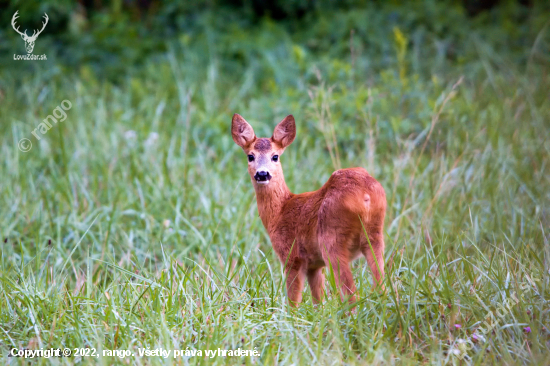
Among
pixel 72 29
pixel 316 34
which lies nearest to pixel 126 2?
pixel 72 29

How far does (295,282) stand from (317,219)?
33 centimetres

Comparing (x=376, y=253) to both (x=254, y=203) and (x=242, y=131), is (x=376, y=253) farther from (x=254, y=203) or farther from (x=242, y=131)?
(x=254, y=203)

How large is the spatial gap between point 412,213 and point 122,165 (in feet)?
7.60

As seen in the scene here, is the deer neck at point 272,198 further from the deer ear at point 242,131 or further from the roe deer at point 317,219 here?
the deer ear at point 242,131

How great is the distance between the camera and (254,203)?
429 centimetres

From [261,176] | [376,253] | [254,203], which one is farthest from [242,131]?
[254,203]

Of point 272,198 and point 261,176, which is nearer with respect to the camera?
point 261,176

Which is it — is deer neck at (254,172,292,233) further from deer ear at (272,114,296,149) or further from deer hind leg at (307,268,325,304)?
deer hind leg at (307,268,325,304)

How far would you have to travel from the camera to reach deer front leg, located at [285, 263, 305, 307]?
2814mm

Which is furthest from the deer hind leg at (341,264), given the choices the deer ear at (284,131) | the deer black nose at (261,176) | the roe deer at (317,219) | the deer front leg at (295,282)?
the deer ear at (284,131)

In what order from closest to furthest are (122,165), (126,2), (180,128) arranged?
(122,165)
(180,128)
(126,2)

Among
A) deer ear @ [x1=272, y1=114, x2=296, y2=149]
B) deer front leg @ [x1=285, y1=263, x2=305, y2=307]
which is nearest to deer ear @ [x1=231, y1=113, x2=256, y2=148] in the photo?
deer ear @ [x1=272, y1=114, x2=296, y2=149]

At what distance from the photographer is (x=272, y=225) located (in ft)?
9.93

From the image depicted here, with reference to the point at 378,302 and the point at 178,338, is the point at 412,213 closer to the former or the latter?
the point at 378,302
